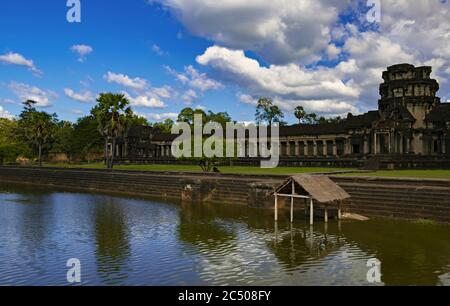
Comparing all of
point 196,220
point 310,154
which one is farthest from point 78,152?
point 196,220

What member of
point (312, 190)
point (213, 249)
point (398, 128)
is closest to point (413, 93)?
point (398, 128)

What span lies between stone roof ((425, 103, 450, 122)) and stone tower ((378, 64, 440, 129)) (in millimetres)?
741

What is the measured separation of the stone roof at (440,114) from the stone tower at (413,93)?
74cm

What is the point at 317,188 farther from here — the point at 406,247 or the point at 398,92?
the point at 398,92

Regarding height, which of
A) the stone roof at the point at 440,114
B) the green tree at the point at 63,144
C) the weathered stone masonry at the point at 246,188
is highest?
the stone roof at the point at 440,114

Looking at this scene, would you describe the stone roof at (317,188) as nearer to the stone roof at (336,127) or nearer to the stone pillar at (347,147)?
the stone roof at (336,127)

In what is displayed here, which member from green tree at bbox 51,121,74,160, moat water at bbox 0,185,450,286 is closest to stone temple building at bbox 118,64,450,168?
moat water at bbox 0,185,450,286

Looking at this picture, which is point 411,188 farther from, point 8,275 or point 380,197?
point 8,275

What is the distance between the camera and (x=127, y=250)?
49.8ft

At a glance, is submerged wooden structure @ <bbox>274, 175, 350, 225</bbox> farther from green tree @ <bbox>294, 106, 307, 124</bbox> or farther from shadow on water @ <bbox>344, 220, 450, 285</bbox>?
green tree @ <bbox>294, 106, 307, 124</bbox>

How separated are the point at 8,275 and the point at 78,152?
251 ft

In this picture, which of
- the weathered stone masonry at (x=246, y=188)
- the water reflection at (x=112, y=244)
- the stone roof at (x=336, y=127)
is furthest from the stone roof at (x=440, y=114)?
the water reflection at (x=112, y=244)

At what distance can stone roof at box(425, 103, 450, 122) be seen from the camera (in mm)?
52625

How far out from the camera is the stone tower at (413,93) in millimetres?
54312
